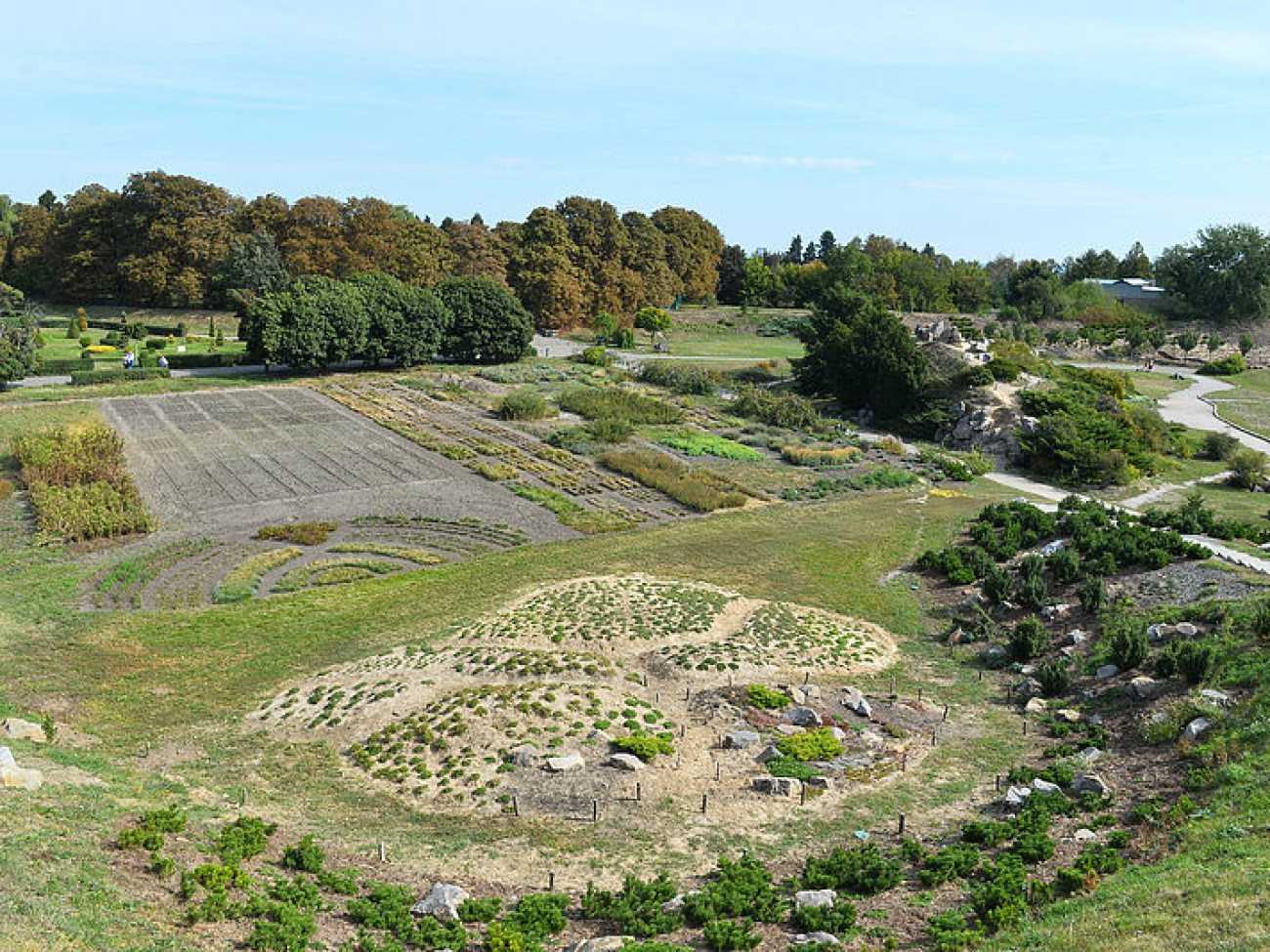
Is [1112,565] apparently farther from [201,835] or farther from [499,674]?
[201,835]

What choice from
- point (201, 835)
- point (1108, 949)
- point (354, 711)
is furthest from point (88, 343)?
point (1108, 949)

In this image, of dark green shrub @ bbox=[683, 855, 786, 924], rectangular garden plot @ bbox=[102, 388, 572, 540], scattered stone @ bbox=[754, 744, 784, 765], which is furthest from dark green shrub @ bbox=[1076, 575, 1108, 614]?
rectangular garden plot @ bbox=[102, 388, 572, 540]

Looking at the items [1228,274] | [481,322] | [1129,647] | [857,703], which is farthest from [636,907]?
[1228,274]

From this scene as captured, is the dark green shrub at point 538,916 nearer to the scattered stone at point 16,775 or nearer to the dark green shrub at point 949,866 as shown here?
the dark green shrub at point 949,866

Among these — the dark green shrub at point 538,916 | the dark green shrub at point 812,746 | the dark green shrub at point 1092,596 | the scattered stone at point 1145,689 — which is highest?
the dark green shrub at point 1092,596

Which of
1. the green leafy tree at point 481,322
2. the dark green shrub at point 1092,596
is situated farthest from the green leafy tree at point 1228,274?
the dark green shrub at point 1092,596

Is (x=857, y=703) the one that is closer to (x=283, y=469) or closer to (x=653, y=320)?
(x=283, y=469)
